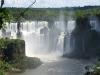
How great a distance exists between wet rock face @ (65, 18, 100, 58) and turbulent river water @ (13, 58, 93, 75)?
3.82m

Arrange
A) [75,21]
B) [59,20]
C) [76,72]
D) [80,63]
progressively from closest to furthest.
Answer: [76,72] < [80,63] < [75,21] < [59,20]

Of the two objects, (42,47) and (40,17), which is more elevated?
(40,17)

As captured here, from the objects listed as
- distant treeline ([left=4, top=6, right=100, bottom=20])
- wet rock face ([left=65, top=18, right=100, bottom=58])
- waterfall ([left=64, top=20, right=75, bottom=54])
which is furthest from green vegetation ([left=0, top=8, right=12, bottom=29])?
distant treeline ([left=4, top=6, right=100, bottom=20])

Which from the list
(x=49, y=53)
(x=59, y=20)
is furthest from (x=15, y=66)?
(x=59, y=20)

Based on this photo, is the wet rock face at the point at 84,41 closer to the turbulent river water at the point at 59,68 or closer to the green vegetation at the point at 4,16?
the turbulent river water at the point at 59,68

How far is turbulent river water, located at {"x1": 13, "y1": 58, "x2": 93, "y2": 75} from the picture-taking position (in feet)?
81.4

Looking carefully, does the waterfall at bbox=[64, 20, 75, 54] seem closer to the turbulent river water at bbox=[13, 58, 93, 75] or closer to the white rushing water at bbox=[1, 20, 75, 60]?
the white rushing water at bbox=[1, 20, 75, 60]

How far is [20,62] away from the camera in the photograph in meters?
28.1

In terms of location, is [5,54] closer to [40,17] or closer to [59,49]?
[59,49]

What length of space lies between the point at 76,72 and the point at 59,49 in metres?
12.6

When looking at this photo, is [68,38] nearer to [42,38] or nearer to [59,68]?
[42,38]

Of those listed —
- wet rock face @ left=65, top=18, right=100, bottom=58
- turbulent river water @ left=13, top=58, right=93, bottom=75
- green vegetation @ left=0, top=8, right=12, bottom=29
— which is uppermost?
green vegetation @ left=0, top=8, right=12, bottom=29

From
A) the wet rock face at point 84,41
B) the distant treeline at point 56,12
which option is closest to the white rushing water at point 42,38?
the wet rock face at point 84,41

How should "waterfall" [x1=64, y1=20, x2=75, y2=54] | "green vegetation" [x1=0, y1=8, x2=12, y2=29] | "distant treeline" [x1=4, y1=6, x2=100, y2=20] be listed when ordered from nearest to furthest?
"green vegetation" [x1=0, y1=8, x2=12, y2=29] < "waterfall" [x1=64, y1=20, x2=75, y2=54] < "distant treeline" [x1=4, y1=6, x2=100, y2=20]
